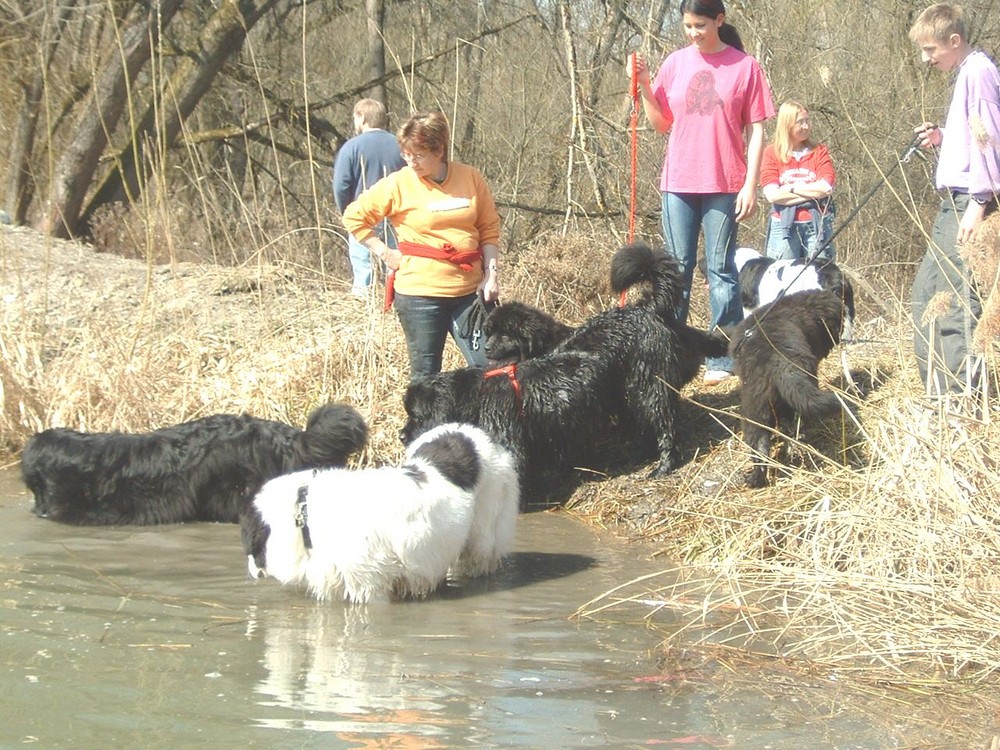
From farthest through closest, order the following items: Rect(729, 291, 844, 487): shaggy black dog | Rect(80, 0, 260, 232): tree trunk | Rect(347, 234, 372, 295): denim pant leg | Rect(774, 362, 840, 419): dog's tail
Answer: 1. Rect(80, 0, 260, 232): tree trunk
2. Rect(347, 234, 372, 295): denim pant leg
3. Rect(729, 291, 844, 487): shaggy black dog
4. Rect(774, 362, 840, 419): dog's tail

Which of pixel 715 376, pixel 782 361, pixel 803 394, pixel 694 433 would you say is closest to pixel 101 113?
pixel 715 376

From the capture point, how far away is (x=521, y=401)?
7.00 m

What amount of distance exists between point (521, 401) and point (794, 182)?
358 cm

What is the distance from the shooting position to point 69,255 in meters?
10.5

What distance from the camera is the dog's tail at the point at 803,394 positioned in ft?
19.8

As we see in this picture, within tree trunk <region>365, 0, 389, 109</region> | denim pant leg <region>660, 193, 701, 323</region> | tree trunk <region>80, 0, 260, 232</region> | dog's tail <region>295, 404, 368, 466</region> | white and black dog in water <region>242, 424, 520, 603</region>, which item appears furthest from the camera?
tree trunk <region>365, 0, 389, 109</region>

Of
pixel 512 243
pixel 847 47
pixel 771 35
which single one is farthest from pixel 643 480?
pixel 847 47

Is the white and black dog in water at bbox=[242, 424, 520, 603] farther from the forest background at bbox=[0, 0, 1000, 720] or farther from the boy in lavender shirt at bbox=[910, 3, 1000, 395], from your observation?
the boy in lavender shirt at bbox=[910, 3, 1000, 395]

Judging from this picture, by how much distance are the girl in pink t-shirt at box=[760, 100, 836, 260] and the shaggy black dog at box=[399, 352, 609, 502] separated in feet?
9.94

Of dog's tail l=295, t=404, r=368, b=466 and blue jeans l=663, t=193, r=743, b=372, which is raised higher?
blue jeans l=663, t=193, r=743, b=372

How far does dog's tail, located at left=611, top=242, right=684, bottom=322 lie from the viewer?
7.04 m

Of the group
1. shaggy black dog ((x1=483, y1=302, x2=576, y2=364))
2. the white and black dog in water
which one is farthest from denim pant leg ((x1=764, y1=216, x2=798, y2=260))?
the white and black dog in water

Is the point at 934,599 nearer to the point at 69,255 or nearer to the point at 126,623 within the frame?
the point at 126,623

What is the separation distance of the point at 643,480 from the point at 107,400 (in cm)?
351
